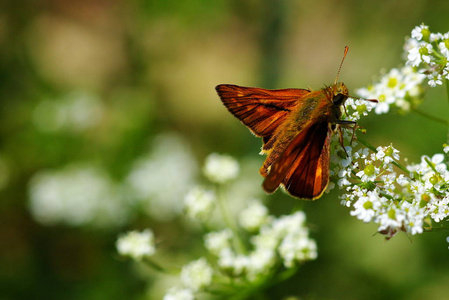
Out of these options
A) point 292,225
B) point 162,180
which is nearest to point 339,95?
point 292,225

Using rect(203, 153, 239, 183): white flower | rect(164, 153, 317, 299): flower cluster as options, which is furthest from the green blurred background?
rect(164, 153, 317, 299): flower cluster

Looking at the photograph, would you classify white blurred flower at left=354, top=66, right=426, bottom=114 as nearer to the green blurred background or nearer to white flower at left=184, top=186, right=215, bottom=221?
white flower at left=184, top=186, right=215, bottom=221

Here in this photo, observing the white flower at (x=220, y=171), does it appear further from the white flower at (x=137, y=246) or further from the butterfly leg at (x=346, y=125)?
the butterfly leg at (x=346, y=125)

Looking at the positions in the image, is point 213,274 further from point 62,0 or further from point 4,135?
point 62,0

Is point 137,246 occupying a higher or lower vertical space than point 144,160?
lower

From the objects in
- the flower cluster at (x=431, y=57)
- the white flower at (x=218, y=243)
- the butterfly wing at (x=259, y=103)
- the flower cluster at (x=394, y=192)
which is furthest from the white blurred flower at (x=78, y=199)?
the flower cluster at (x=431, y=57)

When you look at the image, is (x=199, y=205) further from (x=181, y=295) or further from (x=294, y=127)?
(x=294, y=127)

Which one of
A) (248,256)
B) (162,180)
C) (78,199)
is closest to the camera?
(248,256)

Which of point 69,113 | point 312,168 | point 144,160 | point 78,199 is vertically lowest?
point 312,168
